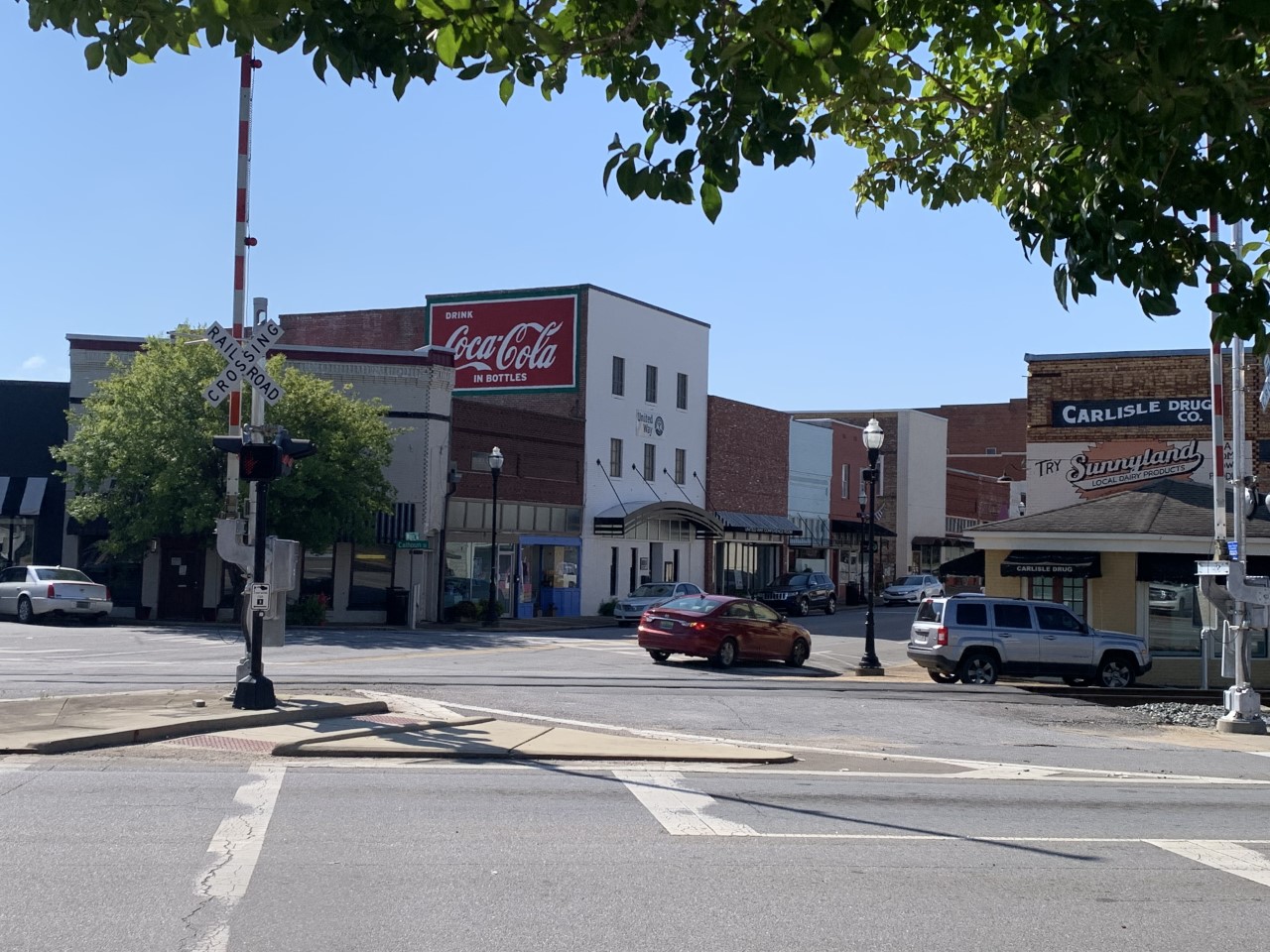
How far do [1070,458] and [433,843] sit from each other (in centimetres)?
Result: 2803

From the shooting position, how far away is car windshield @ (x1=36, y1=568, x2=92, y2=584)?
36.2m

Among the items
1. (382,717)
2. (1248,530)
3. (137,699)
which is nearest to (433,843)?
(382,717)

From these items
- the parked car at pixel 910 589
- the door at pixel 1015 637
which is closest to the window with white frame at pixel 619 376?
the parked car at pixel 910 589

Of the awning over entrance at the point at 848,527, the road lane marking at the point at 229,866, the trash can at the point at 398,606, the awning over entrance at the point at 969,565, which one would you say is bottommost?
the road lane marking at the point at 229,866

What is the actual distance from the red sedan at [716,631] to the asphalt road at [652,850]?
10033 mm

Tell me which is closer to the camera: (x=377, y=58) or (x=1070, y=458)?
(x=377, y=58)

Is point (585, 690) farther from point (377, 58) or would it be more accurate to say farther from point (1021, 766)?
point (377, 58)

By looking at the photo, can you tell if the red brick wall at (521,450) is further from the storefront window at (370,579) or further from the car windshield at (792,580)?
the car windshield at (792,580)

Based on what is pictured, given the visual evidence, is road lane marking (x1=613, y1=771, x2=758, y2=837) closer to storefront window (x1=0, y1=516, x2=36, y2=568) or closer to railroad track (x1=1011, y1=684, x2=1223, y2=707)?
railroad track (x1=1011, y1=684, x2=1223, y2=707)

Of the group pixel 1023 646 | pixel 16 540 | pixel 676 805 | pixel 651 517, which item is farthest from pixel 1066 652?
pixel 16 540

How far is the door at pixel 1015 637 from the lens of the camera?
25234 millimetres

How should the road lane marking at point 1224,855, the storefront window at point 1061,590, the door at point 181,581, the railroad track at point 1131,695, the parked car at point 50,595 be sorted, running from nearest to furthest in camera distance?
the road lane marking at point 1224,855 → the railroad track at point 1131,695 → the storefront window at point 1061,590 → the parked car at point 50,595 → the door at point 181,581

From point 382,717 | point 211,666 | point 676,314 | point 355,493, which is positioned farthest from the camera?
point 676,314

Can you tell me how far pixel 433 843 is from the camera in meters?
8.80
